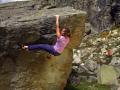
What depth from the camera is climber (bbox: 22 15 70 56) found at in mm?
15617

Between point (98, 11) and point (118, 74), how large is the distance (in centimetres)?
3101

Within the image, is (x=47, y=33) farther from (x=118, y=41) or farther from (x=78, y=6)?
(x=78, y=6)

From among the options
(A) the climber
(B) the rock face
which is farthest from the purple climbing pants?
(B) the rock face

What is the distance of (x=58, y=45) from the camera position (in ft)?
51.7

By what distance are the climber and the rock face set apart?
342 millimetres

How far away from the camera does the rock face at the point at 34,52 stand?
1598 cm

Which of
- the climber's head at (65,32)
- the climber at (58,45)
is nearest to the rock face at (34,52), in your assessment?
the climber at (58,45)

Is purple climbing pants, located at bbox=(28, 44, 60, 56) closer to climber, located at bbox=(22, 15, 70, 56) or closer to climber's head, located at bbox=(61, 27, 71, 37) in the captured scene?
climber, located at bbox=(22, 15, 70, 56)

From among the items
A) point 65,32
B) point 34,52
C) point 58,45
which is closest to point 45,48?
point 58,45

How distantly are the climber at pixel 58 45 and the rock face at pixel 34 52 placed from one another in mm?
342

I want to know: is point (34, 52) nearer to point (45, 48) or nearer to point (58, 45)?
point (45, 48)

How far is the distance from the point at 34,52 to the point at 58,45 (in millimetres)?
1202

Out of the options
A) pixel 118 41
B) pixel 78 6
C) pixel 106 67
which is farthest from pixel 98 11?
pixel 106 67

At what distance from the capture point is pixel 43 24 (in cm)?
1603
